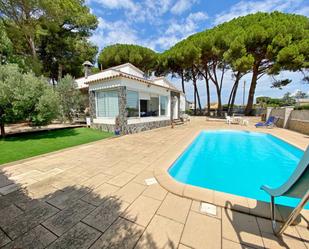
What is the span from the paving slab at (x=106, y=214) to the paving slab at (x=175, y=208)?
721mm

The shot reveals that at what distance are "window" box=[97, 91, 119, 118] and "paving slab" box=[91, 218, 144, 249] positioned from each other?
861cm

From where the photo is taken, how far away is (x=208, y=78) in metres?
25.4

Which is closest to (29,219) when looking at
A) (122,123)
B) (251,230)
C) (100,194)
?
(100,194)

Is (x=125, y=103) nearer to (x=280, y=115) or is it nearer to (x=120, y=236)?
(x=120, y=236)

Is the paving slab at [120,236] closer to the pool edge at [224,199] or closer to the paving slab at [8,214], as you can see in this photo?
the pool edge at [224,199]

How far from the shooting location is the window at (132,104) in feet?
34.3

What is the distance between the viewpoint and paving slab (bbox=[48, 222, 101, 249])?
2.03 m

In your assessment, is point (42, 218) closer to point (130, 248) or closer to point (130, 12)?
point (130, 248)

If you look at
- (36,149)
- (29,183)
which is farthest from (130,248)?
(36,149)

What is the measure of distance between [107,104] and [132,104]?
5.94ft

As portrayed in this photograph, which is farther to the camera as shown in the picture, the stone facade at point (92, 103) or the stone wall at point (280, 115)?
the stone wall at point (280, 115)

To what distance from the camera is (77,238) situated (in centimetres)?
214

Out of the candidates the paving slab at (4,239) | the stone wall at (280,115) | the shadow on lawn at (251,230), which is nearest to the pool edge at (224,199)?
the shadow on lawn at (251,230)

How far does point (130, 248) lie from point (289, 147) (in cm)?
894
